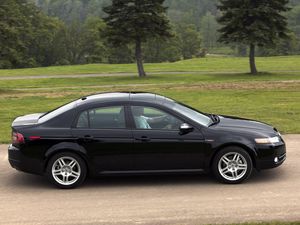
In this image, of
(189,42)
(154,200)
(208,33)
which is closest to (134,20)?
(154,200)

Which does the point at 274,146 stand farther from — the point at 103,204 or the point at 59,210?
the point at 59,210

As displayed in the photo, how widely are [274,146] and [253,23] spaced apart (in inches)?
1240

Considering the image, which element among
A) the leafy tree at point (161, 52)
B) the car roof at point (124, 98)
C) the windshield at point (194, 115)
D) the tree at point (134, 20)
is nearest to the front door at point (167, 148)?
the windshield at point (194, 115)

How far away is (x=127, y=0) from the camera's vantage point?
129ft

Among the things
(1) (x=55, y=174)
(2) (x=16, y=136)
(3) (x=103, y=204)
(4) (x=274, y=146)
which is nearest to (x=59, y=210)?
(3) (x=103, y=204)

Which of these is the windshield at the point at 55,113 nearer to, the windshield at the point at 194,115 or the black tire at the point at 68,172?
the black tire at the point at 68,172

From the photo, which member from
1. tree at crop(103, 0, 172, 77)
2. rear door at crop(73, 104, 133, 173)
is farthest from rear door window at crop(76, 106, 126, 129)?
tree at crop(103, 0, 172, 77)

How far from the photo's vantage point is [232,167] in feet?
23.8

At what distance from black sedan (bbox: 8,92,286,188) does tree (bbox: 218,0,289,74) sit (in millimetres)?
31184

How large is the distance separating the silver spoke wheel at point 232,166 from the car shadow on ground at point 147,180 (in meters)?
0.20

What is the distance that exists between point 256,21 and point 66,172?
107 feet

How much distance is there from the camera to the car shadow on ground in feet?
24.3

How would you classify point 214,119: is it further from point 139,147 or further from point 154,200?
point 154,200

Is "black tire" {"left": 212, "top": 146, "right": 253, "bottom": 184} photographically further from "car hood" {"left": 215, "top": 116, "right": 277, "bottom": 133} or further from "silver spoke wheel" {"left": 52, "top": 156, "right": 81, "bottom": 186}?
"silver spoke wheel" {"left": 52, "top": 156, "right": 81, "bottom": 186}
